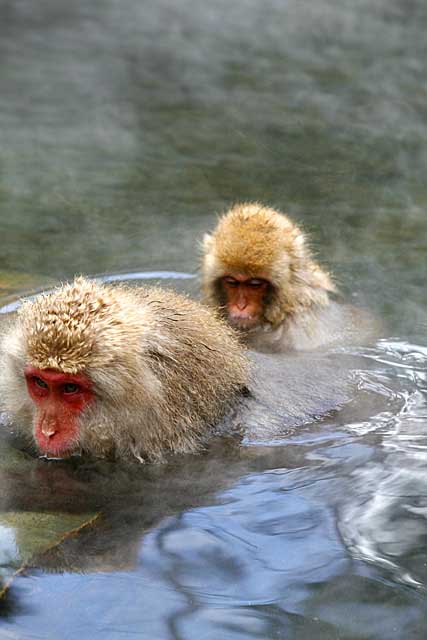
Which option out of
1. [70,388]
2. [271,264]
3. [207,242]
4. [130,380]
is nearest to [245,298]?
[271,264]

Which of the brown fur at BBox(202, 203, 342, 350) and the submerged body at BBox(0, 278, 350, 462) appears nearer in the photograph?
the submerged body at BBox(0, 278, 350, 462)

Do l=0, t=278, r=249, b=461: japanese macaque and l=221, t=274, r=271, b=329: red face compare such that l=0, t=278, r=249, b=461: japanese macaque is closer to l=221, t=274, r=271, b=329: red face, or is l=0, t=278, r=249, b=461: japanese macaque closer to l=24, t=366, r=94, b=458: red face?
l=24, t=366, r=94, b=458: red face

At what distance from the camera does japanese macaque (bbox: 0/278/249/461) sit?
17.3 feet

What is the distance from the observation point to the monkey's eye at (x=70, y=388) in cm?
535

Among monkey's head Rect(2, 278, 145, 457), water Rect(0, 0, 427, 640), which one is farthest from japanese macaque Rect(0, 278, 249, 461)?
water Rect(0, 0, 427, 640)

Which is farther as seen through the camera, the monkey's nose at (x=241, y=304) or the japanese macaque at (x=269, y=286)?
the monkey's nose at (x=241, y=304)

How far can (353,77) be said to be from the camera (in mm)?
12383

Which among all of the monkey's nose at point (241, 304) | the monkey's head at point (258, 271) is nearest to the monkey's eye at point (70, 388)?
the monkey's head at point (258, 271)

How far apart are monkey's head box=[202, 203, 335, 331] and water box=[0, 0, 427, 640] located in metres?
0.44

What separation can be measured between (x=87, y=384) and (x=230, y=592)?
1402 millimetres

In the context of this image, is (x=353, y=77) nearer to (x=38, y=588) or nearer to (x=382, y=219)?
(x=382, y=219)

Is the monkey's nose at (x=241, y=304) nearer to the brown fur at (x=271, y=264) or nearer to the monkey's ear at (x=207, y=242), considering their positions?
the brown fur at (x=271, y=264)

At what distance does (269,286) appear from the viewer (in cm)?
778

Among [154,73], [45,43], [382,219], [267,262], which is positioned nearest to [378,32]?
[154,73]
